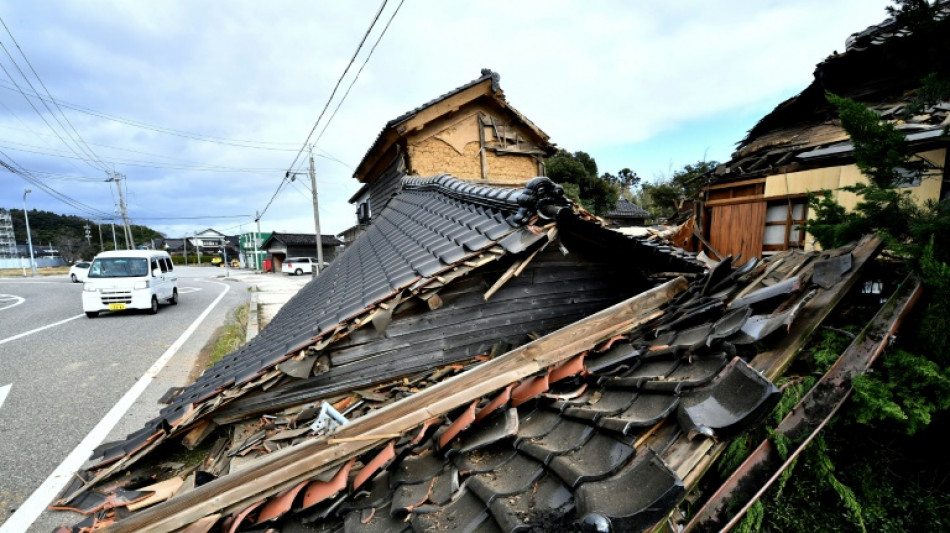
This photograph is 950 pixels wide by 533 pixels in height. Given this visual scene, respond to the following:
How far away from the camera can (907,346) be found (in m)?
1.62

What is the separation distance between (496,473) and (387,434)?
2.44 ft

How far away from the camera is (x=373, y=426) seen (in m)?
2.25

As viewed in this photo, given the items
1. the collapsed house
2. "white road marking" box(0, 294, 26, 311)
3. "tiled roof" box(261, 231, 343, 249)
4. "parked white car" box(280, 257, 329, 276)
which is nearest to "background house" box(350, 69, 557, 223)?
the collapsed house

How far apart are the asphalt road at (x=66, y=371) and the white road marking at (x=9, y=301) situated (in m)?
0.66

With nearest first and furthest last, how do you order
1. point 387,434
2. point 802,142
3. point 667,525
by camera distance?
point 667,525, point 387,434, point 802,142

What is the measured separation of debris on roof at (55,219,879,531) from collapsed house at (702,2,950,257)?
6153mm

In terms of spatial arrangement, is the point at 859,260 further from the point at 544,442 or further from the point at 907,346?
the point at 544,442

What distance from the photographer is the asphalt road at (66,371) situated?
16.5ft

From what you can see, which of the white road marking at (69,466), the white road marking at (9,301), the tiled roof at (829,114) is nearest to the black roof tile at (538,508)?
the white road marking at (69,466)

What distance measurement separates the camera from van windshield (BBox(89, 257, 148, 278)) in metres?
13.5

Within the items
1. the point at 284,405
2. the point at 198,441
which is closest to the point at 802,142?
the point at 284,405

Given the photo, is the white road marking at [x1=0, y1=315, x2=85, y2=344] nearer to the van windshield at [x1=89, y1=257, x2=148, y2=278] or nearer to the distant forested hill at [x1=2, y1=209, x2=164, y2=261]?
the van windshield at [x1=89, y1=257, x2=148, y2=278]

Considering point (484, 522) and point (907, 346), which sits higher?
point (907, 346)

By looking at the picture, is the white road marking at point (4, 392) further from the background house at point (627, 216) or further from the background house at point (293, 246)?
the background house at point (293, 246)
